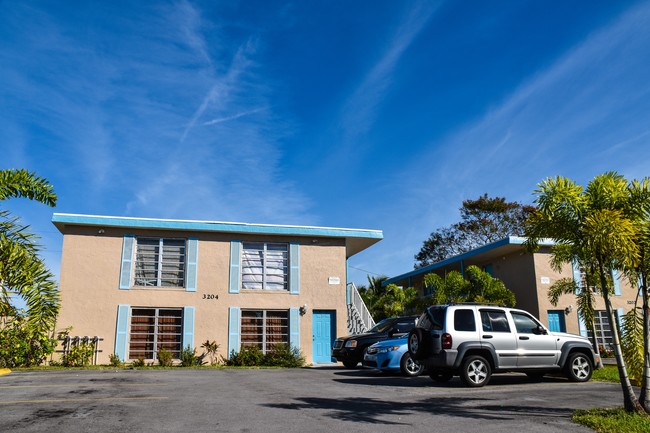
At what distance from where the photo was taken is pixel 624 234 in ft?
23.3

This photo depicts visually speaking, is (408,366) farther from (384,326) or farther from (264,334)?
(264,334)

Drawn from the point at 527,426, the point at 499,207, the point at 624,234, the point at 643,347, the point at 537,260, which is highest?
the point at 499,207

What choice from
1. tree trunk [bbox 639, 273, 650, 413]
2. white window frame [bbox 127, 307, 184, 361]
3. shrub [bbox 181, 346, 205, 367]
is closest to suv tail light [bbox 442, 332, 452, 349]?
tree trunk [bbox 639, 273, 650, 413]

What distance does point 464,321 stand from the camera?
1123cm

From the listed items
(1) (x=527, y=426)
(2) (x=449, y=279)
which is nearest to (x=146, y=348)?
(2) (x=449, y=279)

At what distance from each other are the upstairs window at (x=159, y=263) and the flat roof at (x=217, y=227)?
763 millimetres

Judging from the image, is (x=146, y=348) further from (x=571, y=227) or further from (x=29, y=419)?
(x=571, y=227)

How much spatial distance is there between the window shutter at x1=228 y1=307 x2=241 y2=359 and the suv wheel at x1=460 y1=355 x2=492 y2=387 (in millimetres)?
10785

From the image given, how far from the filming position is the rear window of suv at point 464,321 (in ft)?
36.5

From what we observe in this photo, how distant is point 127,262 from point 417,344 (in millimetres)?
12381

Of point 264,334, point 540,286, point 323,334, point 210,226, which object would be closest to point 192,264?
point 210,226

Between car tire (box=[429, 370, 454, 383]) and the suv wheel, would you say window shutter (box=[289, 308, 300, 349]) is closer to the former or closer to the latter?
car tire (box=[429, 370, 454, 383])

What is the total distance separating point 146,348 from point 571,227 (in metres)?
15.8

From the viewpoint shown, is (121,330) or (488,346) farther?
(121,330)
